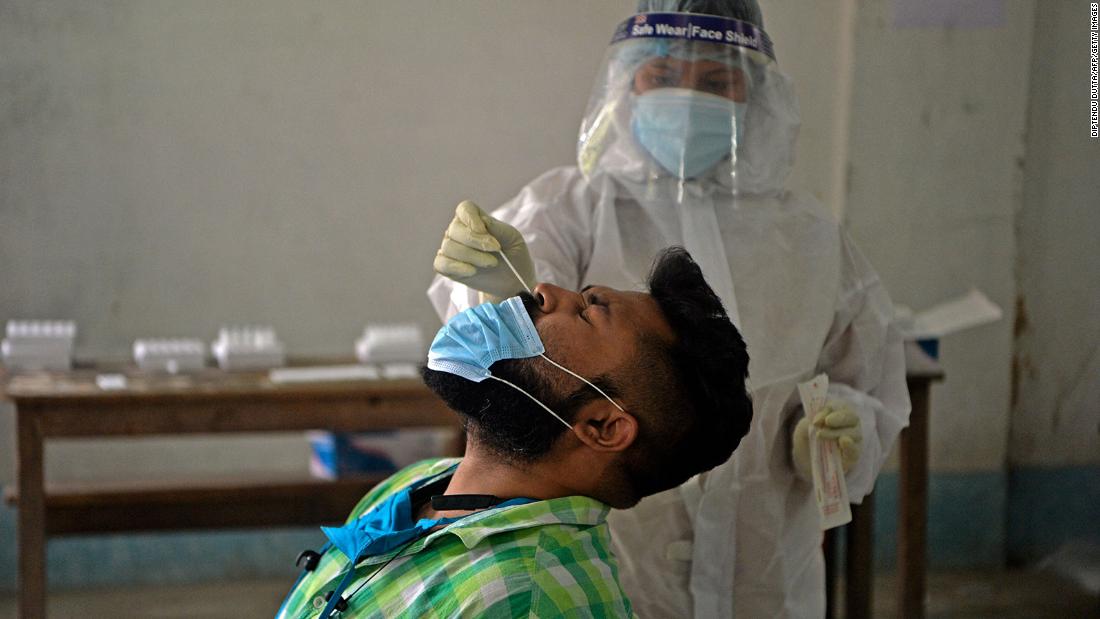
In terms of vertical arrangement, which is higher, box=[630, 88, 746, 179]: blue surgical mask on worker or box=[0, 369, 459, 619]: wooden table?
box=[630, 88, 746, 179]: blue surgical mask on worker

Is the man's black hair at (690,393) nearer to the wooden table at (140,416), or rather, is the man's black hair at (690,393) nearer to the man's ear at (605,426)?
the man's ear at (605,426)

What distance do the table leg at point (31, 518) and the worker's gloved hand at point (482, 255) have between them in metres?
1.62

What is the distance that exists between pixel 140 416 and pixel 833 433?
1.82m

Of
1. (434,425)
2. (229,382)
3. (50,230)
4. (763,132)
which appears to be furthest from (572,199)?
(50,230)

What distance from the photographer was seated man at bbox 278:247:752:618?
1401 mm

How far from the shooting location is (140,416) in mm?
2770

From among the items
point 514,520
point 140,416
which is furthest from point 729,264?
point 140,416

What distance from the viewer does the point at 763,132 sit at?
1.90m

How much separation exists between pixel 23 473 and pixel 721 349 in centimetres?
201

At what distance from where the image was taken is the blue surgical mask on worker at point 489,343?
1.45 m

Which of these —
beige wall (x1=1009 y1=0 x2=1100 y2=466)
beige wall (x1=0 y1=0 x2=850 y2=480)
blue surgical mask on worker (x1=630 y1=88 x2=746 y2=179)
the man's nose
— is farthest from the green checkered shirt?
beige wall (x1=1009 y1=0 x2=1100 y2=466)

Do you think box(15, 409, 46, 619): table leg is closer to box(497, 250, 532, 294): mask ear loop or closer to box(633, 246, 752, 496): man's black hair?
box(497, 250, 532, 294): mask ear loop

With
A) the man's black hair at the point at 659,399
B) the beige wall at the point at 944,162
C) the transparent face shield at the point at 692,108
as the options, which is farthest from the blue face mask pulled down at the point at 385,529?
the beige wall at the point at 944,162

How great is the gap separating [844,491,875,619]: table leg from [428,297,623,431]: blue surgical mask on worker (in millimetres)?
1540
